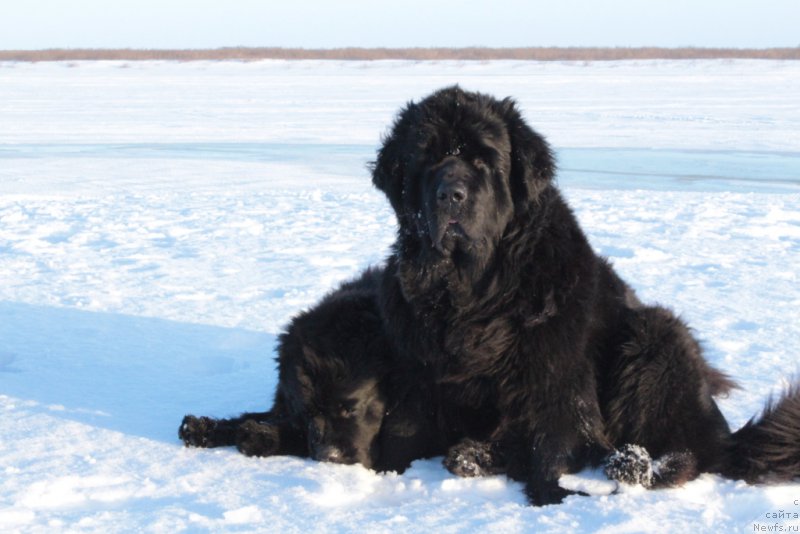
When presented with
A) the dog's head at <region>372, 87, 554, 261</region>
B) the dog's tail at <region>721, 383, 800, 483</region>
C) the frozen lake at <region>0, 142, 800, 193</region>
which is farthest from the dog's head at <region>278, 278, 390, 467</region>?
the frozen lake at <region>0, 142, 800, 193</region>

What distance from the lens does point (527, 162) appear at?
11.2ft

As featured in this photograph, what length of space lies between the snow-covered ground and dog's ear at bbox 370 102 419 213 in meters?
1.08

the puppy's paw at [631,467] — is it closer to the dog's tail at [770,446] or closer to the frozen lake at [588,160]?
the dog's tail at [770,446]

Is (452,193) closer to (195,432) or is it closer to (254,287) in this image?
(195,432)

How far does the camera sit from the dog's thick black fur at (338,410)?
355 centimetres

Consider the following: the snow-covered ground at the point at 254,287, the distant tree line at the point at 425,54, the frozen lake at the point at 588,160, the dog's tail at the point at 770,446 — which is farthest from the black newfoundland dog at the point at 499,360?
the distant tree line at the point at 425,54

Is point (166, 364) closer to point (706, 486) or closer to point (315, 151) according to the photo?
point (706, 486)

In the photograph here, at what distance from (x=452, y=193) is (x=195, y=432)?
4.58 feet

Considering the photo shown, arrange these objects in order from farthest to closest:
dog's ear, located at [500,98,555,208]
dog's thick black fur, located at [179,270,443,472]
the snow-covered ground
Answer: dog's thick black fur, located at [179,270,443,472], dog's ear, located at [500,98,555,208], the snow-covered ground

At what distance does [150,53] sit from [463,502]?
195ft

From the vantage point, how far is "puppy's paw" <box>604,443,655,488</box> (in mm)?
3125

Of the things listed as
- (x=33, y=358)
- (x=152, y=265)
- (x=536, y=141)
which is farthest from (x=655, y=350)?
(x=152, y=265)

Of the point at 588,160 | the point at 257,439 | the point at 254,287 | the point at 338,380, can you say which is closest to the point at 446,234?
the point at 338,380

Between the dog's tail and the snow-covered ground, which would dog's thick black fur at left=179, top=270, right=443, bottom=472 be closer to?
the snow-covered ground
